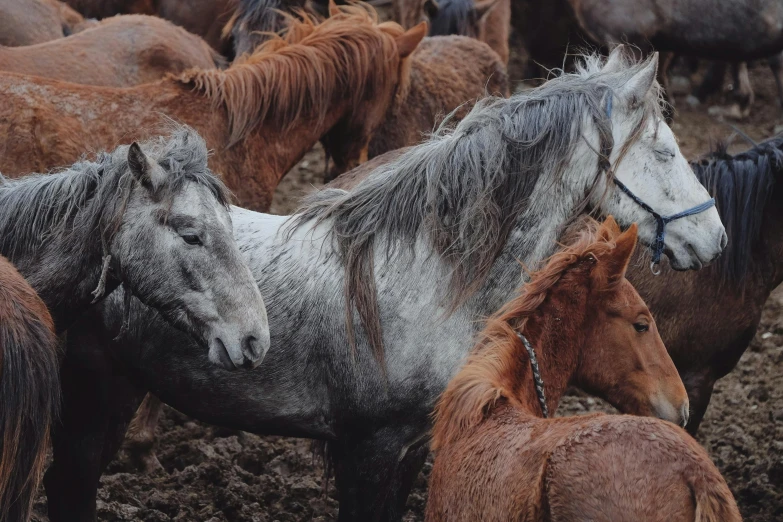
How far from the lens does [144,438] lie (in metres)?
5.37

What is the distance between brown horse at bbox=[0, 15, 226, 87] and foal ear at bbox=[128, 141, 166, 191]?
2.63 meters

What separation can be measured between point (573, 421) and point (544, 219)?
131 centimetres

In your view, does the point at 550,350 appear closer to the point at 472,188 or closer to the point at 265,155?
the point at 472,188

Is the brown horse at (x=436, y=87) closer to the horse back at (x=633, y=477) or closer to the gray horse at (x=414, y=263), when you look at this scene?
the gray horse at (x=414, y=263)

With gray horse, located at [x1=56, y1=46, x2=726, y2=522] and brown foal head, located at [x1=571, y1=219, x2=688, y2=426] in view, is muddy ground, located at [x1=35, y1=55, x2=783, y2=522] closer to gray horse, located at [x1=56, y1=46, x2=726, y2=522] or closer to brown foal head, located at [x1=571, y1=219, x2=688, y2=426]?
gray horse, located at [x1=56, y1=46, x2=726, y2=522]

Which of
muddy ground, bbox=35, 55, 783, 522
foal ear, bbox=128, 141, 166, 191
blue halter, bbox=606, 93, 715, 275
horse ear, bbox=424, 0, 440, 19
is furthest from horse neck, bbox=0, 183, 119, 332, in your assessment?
horse ear, bbox=424, 0, 440, 19

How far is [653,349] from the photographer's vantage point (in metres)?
3.31

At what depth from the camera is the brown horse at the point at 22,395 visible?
2.85 meters

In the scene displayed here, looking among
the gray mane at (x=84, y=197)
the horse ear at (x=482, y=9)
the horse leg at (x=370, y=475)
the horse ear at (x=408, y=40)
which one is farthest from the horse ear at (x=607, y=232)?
the horse ear at (x=482, y=9)

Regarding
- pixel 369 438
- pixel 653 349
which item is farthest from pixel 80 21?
pixel 653 349

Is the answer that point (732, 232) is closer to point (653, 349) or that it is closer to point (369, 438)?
point (653, 349)

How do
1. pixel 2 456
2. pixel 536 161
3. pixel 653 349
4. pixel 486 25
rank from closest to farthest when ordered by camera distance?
1. pixel 2 456
2. pixel 653 349
3. pixel 536 161
4. pixel 486 25

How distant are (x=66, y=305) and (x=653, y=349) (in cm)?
198

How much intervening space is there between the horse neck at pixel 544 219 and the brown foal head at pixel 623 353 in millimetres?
504
